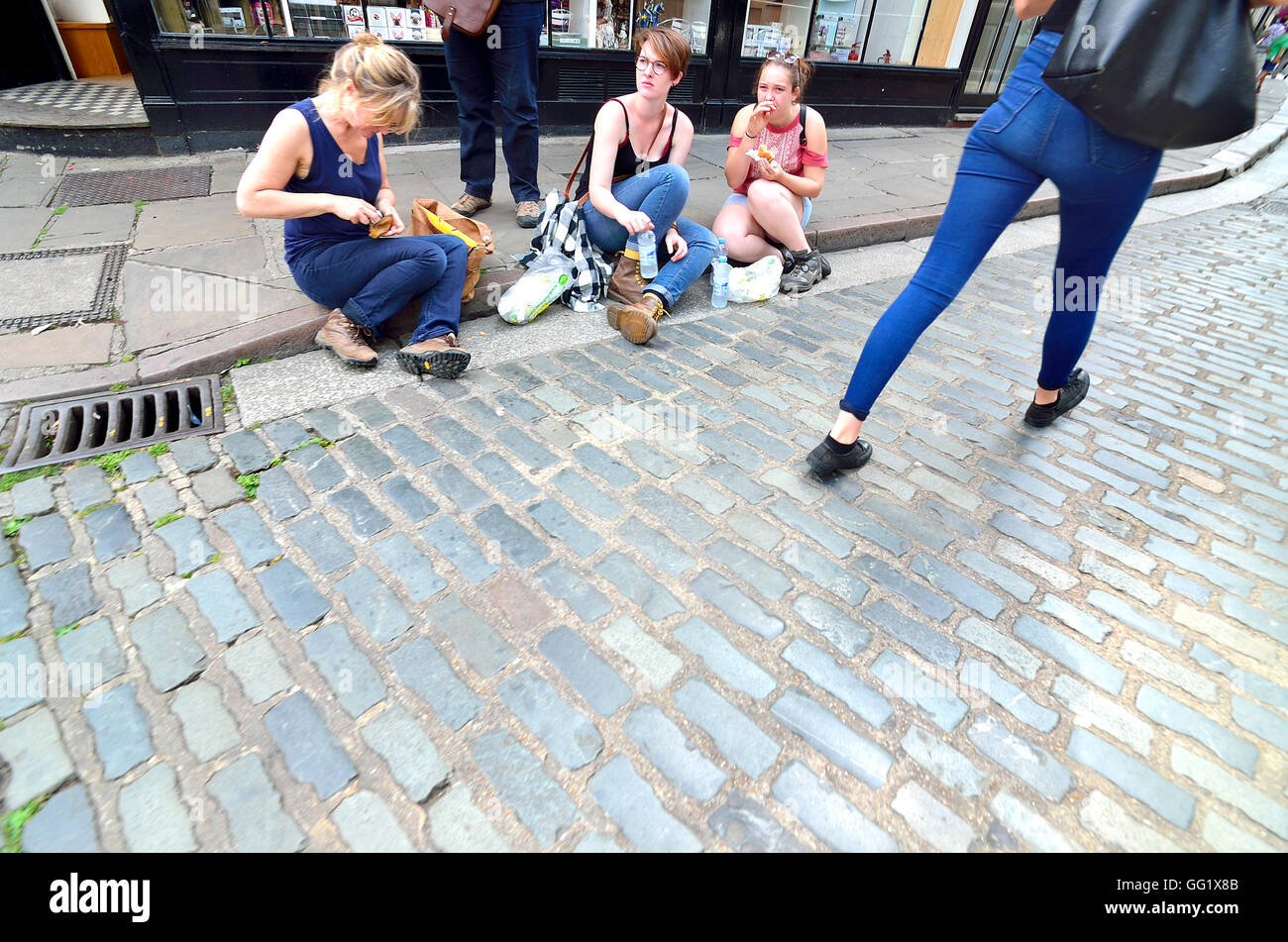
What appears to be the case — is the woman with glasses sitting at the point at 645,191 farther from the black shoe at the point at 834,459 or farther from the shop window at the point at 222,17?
the shop window at the point at 222,17

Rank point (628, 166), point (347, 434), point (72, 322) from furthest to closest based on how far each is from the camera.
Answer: point (628, 166) < point (72, 322) < point (347, 434)

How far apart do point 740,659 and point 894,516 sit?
0.95 meters

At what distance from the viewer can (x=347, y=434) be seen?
105 inches

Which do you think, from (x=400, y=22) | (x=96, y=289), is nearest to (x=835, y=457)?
(x=96, y=289)

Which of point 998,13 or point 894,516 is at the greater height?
point 998,13

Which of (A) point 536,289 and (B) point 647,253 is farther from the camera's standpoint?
(B) point 647,253

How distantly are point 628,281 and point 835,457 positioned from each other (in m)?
1.80

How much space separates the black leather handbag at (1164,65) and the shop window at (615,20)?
5.47 metres

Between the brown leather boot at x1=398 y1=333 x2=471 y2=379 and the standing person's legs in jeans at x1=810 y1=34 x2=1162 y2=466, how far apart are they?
5.39 ft

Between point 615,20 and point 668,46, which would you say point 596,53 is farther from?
point 668,46

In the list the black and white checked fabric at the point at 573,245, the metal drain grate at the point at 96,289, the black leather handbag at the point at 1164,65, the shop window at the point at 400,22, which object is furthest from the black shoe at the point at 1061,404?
the shop window at the point at 400,22

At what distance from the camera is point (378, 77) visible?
2564mm
